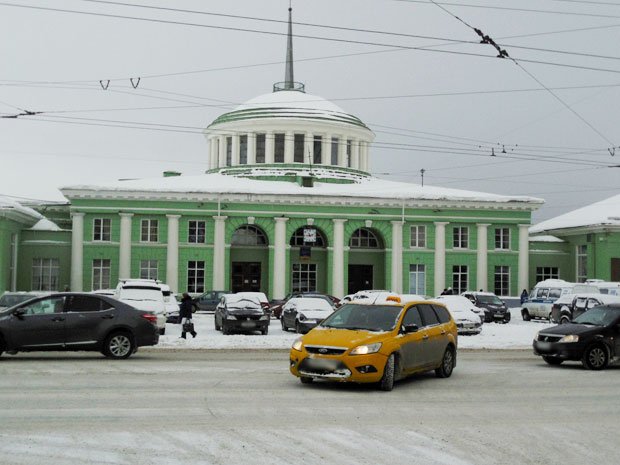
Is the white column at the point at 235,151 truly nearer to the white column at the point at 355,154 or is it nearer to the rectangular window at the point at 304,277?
the white column at the point at 355,154

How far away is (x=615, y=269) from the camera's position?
191 ft

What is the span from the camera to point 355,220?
192 feet

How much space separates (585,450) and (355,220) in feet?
159

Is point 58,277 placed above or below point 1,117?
below

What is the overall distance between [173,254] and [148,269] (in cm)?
193

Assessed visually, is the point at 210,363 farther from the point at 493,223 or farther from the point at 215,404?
the point at 493,223

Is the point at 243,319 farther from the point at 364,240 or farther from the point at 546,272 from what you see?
the point at 546,272

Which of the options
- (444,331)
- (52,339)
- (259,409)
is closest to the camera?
(259,409)

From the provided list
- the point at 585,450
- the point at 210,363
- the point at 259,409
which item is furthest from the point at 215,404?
the point at 210,363

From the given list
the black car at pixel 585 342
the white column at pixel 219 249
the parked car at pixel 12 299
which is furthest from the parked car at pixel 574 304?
the white column at pixel 219 249

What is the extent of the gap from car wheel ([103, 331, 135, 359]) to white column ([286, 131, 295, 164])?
149 ft

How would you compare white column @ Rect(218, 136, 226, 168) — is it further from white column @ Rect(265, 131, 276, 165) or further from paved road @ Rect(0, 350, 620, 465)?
paved road @ Rect(0, 350, 620, 465)

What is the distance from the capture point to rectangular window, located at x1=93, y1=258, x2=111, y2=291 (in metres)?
55.9

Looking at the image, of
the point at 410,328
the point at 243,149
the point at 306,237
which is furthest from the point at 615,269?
the point at 410,328
